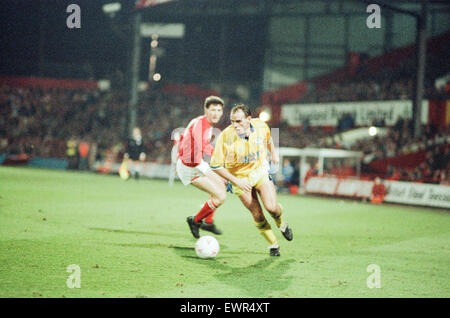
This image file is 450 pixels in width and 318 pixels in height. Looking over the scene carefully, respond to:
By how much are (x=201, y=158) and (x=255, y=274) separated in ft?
9.72

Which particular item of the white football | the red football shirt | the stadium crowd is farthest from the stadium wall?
the white football

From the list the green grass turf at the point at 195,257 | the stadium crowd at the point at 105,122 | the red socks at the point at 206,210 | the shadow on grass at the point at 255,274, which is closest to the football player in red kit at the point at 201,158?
the red socks at the point at 206,210

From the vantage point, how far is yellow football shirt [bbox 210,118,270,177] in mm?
7605

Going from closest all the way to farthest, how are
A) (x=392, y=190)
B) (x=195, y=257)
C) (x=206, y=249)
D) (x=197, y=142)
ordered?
(x=206, y=249) → (x=195, y=257) → (x=197, y=142) → (x=392, y=190)

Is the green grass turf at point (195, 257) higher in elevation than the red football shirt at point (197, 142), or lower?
lower

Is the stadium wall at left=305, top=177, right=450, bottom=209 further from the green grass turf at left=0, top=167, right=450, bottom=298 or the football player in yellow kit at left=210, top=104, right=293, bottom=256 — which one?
the football player in yellow kit at left=210, top=104, right=293, bottom=256

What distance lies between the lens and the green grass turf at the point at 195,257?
5.71 m

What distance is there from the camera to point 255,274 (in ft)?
21.4

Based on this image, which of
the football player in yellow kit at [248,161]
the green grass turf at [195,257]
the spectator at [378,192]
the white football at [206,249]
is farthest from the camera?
the spectator at [378,192]

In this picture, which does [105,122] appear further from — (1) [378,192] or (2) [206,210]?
(2) [206,210]

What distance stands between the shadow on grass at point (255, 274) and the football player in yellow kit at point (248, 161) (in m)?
0.71

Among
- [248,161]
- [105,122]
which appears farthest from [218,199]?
[105,122]

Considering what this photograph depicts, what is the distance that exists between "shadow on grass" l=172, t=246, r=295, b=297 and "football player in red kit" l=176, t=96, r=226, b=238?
1.21m

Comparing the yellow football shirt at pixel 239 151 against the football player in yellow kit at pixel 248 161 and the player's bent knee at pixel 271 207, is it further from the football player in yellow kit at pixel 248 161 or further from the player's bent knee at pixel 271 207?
the player's bent knee at pixel 271 207
